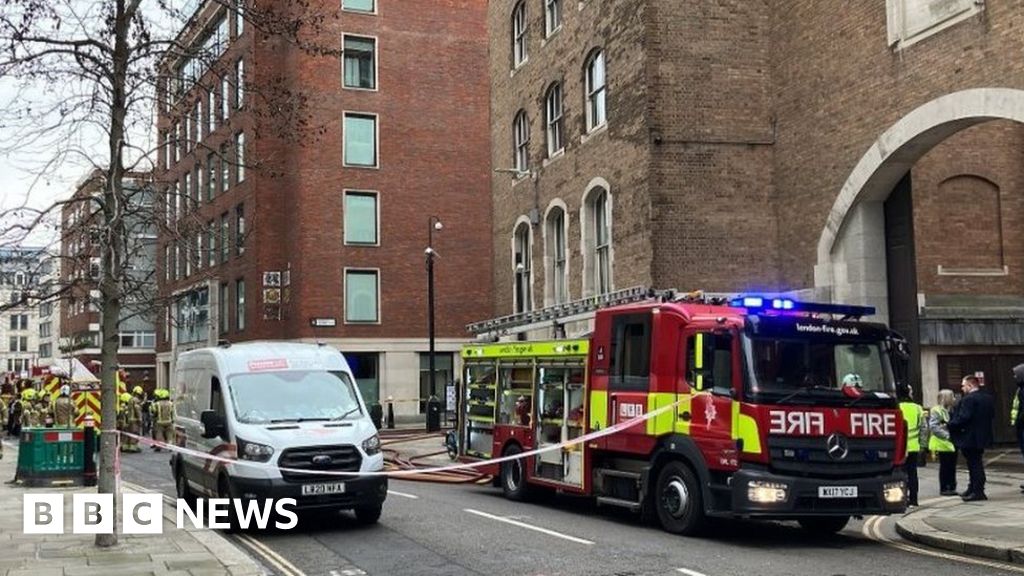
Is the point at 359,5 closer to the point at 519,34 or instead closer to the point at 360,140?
the point at 360,140

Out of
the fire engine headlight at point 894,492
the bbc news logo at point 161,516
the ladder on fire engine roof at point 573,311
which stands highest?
the ladder on fire engine roof at point 573,311

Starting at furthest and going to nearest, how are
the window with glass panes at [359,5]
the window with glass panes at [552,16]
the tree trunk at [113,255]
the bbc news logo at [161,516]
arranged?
the window with glass panes at [359,5], the window with glass panes at [552,16], the bbc news logo at [161,516], the tree trunk at [113,255]

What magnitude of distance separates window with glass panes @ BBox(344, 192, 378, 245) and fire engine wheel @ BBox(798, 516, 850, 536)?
3568 cm

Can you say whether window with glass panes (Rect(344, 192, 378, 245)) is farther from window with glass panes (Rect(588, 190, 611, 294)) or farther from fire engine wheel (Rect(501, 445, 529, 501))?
fire engine wheel (Rect(501, 445, 529, 501))

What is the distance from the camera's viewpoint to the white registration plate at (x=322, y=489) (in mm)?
11792

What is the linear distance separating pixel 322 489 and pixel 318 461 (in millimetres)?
323

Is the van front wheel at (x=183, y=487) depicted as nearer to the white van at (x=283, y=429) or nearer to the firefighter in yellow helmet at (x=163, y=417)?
the white van at (x=283, y=429)

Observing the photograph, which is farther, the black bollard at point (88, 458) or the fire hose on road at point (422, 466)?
the fire hose on road at point (422, 466)

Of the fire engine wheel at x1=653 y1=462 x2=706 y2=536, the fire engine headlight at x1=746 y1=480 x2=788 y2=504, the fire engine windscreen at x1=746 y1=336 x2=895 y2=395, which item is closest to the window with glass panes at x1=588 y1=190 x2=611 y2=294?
the fire engine wheel at x1=653 y1=462 x2=706 y2=536

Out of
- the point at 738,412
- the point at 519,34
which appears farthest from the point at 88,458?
the point at 519,34

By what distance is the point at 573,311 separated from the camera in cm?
1575

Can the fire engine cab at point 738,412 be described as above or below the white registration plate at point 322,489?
above

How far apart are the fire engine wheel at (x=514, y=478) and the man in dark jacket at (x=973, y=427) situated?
19.8 feet

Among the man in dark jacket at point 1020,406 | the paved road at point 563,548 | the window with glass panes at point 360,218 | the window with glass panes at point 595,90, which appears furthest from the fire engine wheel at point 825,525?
the window with glass panes at point 360,218
